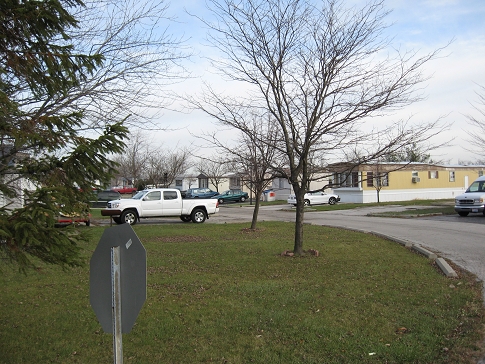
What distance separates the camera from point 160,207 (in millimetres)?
23594

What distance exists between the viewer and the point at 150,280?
28.7 feet

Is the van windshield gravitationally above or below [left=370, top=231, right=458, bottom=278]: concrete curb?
above

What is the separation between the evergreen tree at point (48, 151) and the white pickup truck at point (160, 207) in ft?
54.5

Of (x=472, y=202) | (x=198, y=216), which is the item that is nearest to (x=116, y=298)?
(x=198, y=216)

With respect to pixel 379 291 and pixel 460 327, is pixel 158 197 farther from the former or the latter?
pixel 460 327

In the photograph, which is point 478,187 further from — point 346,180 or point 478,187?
point 346,180

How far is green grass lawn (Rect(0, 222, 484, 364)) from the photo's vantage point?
5184 millimetres

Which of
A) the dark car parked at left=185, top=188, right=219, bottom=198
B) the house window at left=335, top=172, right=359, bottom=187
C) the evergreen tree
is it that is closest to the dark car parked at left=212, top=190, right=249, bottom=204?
the dark car parked at left=185, top=188, right=219, bottom=198

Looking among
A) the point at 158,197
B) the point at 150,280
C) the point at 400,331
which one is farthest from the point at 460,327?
the point at 158,197

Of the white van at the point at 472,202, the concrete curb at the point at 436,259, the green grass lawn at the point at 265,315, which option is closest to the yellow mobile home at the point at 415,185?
the white van at the point at 472,202

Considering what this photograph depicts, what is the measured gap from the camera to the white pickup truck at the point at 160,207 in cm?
2292

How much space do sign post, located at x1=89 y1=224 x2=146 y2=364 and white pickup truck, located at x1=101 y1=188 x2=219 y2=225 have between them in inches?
777

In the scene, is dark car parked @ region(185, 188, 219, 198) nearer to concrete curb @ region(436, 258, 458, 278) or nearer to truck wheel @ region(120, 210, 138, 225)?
truck wheel @ region(120, 210, 138, 225)

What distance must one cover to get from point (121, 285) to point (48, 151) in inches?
103
